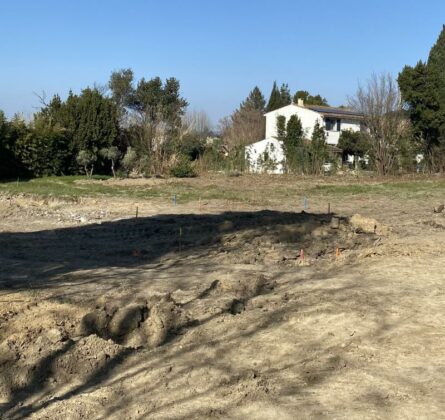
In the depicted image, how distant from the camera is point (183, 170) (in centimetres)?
2722

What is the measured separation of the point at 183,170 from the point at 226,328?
22153mm

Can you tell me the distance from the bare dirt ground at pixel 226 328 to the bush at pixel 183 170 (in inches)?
663

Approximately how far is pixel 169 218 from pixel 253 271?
6.35 m

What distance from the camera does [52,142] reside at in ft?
86.9

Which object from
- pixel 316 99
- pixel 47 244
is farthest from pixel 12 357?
pixel 316 99

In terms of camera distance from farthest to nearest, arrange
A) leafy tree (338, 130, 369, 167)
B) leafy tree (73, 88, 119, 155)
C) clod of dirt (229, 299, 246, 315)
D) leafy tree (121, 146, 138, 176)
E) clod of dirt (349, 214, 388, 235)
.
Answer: leafy tree (338, 130, 369, 167)
leafy tree (73, 88, 119, 155)
leafy tree (121, 146, 138, 176)
clod of dirt (349, 214, 388, 235)
clod of dirt (229, 299, 246, 315)

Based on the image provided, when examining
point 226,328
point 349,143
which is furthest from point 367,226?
point 349,143

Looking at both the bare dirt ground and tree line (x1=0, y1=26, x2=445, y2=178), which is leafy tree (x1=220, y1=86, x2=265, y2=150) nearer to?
tree line (x1=0, y1=26, x2=445, y2=178)

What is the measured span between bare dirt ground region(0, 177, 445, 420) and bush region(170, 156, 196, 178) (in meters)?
16.8

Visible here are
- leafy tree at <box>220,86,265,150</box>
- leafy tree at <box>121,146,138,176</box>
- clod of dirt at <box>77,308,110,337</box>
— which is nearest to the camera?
clod of dirt at <box>77,308,110,337</box>

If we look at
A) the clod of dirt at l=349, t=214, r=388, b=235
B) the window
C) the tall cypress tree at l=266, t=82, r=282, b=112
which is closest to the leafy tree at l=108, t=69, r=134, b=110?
the window

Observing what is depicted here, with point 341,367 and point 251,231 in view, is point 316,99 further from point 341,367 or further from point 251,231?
point 341,367

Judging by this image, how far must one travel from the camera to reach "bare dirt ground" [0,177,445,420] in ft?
13.0

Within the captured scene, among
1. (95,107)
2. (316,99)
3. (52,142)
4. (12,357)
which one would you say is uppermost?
(316,99)
